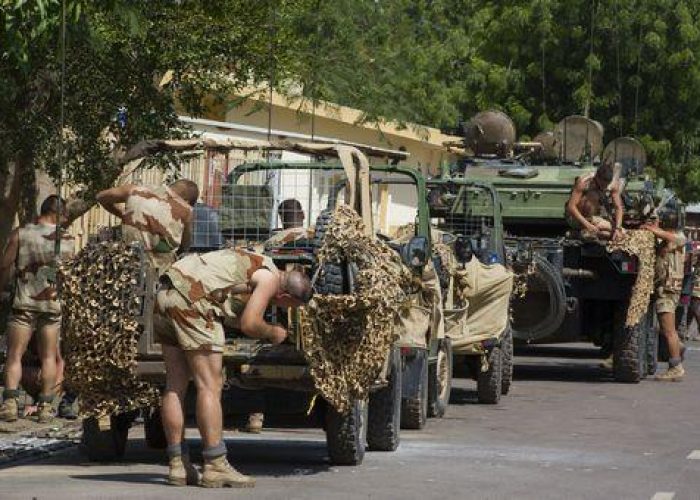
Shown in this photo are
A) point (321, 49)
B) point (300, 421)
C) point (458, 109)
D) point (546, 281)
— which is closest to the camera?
point (300, 421)

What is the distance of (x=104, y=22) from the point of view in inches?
645

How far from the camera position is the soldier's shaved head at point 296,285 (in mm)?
11320

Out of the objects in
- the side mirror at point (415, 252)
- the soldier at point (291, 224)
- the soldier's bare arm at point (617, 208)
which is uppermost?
the soldier's bare arm at point (617, 208)

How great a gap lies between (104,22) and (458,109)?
3058 cm

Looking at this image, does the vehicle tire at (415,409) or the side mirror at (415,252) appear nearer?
the side mirror at (415,252)

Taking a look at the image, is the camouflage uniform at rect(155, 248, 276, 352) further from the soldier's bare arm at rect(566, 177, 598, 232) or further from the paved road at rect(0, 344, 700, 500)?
the soldier's bare arm at rect(566, 177, 598, 232)

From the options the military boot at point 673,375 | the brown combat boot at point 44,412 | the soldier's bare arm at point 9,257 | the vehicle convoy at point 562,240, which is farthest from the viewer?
the military boot at point 673,375

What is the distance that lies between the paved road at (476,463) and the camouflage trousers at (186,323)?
32.4 inches

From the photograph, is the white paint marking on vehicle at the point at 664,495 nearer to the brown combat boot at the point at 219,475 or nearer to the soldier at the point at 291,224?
the brown combat boot at the point at 219,475

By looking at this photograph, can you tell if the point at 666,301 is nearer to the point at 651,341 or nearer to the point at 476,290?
the point at 651,341

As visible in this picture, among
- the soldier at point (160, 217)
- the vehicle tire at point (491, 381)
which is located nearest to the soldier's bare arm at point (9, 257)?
the soldier at point (160, 217)

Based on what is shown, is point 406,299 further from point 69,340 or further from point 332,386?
point 69,340

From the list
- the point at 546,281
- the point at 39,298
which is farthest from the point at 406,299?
the point at 546,281

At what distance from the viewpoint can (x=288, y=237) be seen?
44.5ft
